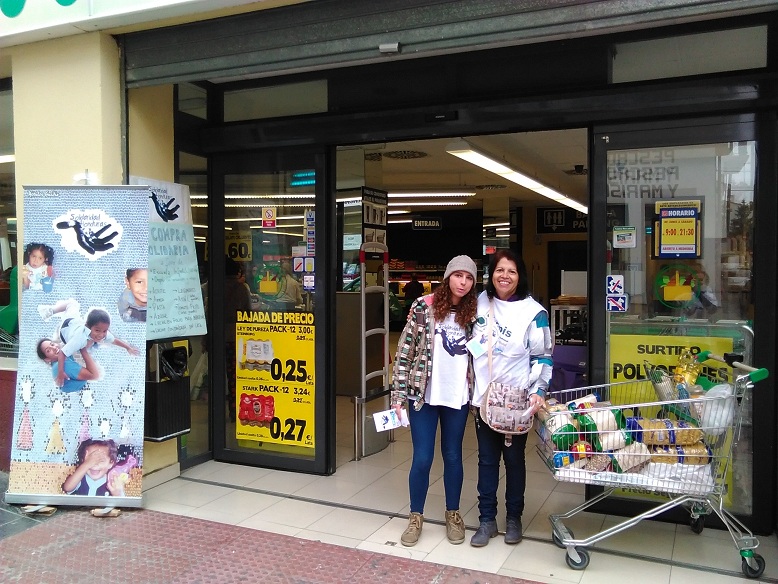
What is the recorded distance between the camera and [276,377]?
16.0 ft

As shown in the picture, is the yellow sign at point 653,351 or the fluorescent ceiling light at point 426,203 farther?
the fluorescent ceiling light at point 426,203

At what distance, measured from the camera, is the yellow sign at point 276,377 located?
4.77 metres

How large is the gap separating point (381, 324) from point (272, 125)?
1956 mm

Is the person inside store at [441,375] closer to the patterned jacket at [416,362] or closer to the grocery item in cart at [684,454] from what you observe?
the patterned jacket at [416,362]

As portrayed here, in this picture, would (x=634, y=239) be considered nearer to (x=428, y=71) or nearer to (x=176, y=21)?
(x=428, y=71)

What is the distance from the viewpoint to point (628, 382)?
3.67 metres

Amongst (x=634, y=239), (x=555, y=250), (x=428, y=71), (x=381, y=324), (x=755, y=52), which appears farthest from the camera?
(x=555, y=250)

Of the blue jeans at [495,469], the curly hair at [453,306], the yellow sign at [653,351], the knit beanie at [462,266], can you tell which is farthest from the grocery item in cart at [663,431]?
the knit beanie at [462,266]

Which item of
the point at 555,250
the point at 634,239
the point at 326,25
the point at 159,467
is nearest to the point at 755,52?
the point at 634,239

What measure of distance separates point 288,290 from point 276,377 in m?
0.66

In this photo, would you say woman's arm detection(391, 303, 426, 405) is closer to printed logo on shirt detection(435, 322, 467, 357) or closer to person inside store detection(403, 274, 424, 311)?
printed logo on shirt detection(435, 322, 467, 357)

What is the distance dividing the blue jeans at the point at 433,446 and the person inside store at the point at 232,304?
1.92 meters

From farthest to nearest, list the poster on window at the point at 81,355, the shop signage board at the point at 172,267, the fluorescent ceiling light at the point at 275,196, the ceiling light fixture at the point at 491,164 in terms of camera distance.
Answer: the ceiling light fixture at the point at 491,164 < the fluorescent ceiling light at the point at 275,196 < the shop signage board at the point at 172,267 < the poster on window at the point at 81,355

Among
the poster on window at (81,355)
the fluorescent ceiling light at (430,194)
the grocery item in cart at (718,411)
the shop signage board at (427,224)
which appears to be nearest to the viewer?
the grocery item in cart at (718,411)
